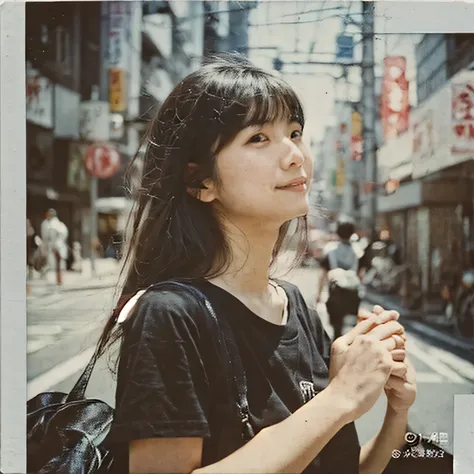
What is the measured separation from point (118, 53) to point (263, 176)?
0.69 meters

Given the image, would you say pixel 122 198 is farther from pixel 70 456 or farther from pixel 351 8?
pixel 351 8

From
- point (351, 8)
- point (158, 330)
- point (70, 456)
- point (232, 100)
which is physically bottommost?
point (70, 456)

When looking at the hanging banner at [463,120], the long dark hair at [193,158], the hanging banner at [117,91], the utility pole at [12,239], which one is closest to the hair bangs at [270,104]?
the long dark hair at [193,158]

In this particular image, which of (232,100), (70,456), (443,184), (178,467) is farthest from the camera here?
(443,184)

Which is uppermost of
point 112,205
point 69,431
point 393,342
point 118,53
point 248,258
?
point 118,53

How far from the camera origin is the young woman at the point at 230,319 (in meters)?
1.49

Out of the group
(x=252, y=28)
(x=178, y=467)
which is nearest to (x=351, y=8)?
(x=252, y=28)

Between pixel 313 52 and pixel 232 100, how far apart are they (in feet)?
1.60

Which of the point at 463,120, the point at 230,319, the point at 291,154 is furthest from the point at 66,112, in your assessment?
the point at 463,120

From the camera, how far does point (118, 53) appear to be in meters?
1.96

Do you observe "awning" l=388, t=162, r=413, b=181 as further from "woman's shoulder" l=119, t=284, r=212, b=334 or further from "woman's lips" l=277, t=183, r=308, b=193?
"woman's shoulder" l=119, t=284, r=212, b=334

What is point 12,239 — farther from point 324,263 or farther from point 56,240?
point 324,263

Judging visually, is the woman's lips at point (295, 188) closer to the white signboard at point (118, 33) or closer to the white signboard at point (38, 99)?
the white signboard at point (118, 33)

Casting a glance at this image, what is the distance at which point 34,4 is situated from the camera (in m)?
1.98
